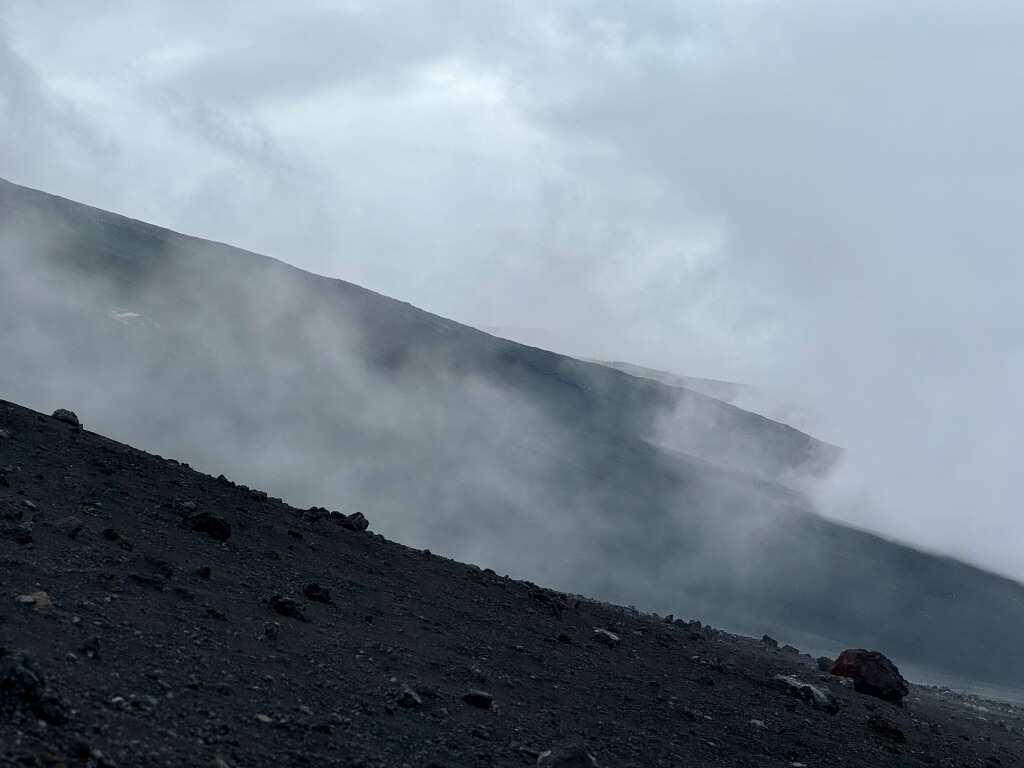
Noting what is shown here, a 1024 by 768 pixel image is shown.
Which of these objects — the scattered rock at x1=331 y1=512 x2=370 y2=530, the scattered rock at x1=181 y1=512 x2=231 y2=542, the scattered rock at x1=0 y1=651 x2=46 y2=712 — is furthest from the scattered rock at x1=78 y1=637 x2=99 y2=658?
the scattered rock at x1=331 y1=512 x2=370 y2=530

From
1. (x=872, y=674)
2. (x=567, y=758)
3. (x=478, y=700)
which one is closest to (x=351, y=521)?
(x=478, y=700)

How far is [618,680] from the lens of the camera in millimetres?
6324

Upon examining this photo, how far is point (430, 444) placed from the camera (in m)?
24.2

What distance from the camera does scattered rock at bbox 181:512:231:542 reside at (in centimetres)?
647

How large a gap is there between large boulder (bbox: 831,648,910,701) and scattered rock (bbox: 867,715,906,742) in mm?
1878

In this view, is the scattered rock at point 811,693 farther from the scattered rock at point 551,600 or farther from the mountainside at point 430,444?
the mountainside at point 430,444

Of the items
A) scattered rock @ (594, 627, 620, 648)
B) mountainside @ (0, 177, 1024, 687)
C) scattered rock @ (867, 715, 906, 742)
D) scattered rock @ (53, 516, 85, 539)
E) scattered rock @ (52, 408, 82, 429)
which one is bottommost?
scattered rock @ (867, 715, 906, 742)

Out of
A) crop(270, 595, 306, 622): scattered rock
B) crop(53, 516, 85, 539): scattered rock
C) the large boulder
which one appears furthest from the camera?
the large boulder

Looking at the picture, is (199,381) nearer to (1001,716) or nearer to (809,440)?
(1001,716)

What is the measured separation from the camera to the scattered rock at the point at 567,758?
418 centimetres

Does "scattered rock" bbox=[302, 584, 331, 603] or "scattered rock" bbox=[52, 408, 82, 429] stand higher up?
"scattered rock" bbox=[52, 408, 82, 429]

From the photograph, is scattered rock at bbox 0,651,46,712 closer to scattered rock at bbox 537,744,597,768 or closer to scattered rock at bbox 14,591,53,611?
scattered rock at bbox 14,591,53,611

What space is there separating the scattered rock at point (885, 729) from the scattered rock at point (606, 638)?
6.79 feet

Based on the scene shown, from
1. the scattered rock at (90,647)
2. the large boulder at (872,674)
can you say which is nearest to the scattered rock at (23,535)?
the scattered rock at (90,647)
